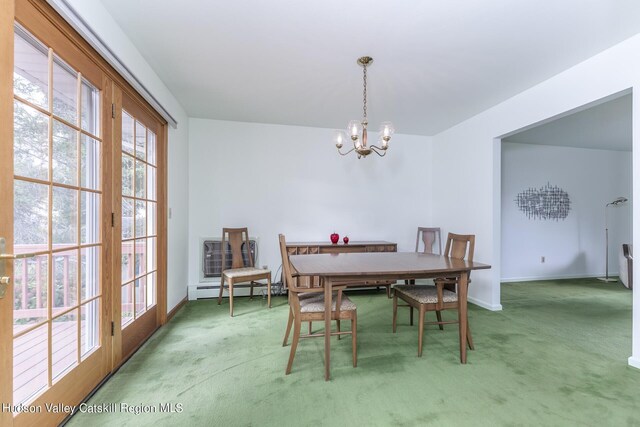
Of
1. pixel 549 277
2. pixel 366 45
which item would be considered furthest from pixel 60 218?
pixel 549 277

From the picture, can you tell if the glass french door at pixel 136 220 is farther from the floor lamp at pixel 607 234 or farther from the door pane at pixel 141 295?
the floor lamp at pixel 607 234

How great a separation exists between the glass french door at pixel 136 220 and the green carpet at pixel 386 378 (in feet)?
0.82

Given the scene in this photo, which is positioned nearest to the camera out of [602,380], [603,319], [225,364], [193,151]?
[602,380]

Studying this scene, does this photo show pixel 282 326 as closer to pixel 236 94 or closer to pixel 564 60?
pixel 236 94

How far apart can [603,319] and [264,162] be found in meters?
4.56

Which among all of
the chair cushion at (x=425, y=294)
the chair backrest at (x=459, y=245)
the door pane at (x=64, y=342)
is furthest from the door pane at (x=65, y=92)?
the chair backrest at (x=459, y=245)

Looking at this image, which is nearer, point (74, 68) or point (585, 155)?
point (74, 68)

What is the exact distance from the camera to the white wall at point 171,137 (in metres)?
1.79

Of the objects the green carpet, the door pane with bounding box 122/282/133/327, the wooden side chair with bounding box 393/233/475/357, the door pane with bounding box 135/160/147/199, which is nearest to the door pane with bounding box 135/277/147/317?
the door pane with bounding box 122/282/133/327

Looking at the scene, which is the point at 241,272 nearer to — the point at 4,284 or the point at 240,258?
the point at 240,258

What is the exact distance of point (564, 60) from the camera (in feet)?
8.05

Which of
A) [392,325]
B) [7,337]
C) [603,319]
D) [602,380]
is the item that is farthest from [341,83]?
[603,319]

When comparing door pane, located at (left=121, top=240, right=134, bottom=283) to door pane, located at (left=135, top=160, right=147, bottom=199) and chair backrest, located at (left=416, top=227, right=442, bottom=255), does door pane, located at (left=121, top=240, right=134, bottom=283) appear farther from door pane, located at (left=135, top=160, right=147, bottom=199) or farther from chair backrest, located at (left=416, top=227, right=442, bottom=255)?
chair backrest, located at (left=416, top=227, right=442, bottom=255)

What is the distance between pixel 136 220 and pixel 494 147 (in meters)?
3.99
